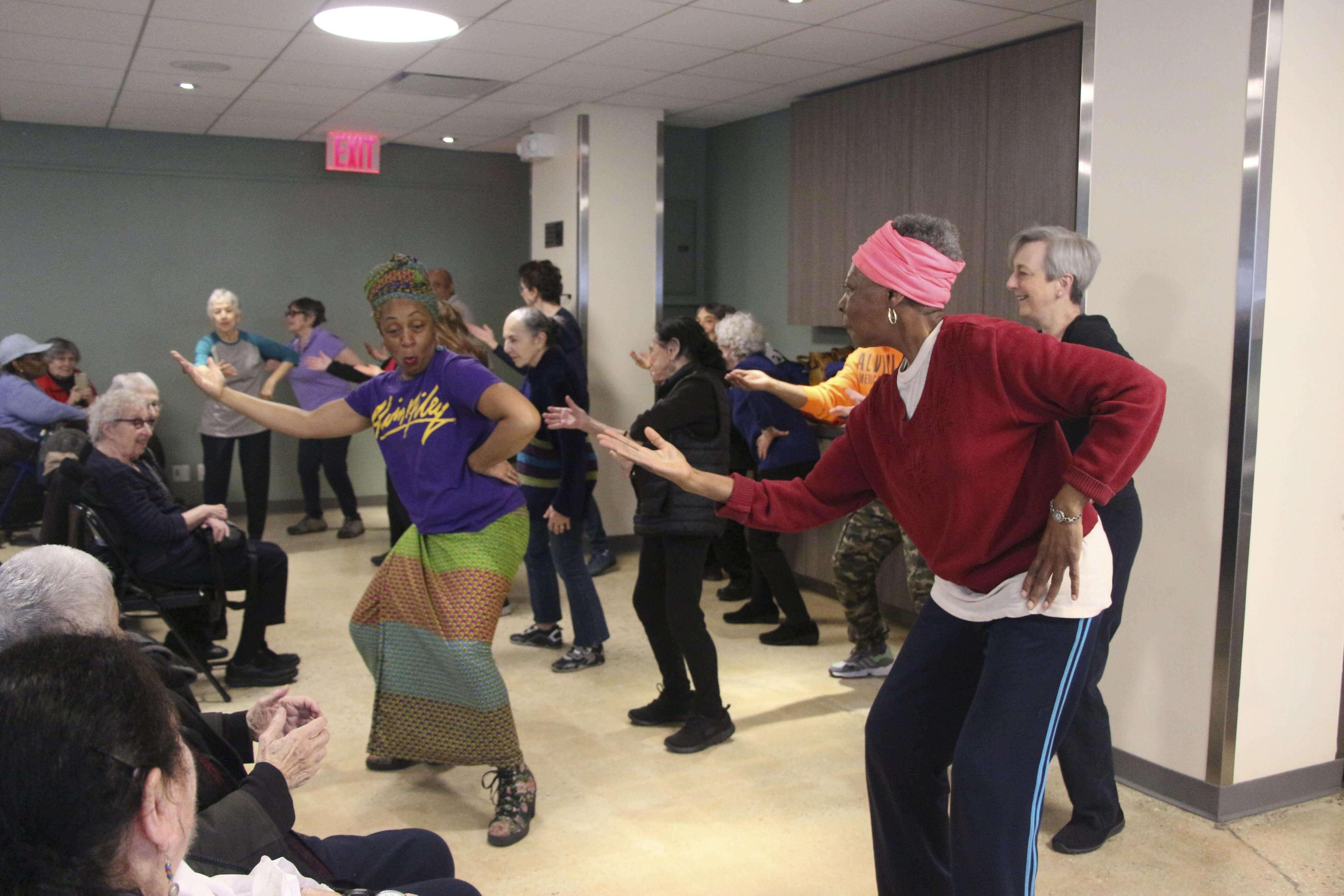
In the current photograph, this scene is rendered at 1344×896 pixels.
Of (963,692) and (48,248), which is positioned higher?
(48,248)

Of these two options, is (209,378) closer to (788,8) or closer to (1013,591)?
(1013,591)

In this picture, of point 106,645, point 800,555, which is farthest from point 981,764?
point 800,555

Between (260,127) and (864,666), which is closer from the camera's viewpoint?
(864,666)

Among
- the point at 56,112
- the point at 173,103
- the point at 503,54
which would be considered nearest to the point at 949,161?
the point at 503,54

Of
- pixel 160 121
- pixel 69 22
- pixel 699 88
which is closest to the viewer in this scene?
pixel 69 22

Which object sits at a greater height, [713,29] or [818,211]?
[713,29]

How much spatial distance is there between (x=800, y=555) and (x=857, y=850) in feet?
9.74

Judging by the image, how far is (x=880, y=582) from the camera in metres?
5.42

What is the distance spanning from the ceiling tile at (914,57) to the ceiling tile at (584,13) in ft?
4.53

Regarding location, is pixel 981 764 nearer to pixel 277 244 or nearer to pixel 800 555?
pixel 800 555

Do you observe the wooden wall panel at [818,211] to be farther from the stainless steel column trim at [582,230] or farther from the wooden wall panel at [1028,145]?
the stainless steel column trim at [582,230]

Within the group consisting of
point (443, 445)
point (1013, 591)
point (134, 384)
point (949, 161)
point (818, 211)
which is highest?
point (949, 161)

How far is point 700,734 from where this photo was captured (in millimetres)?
3764

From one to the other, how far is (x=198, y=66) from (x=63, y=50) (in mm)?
605
